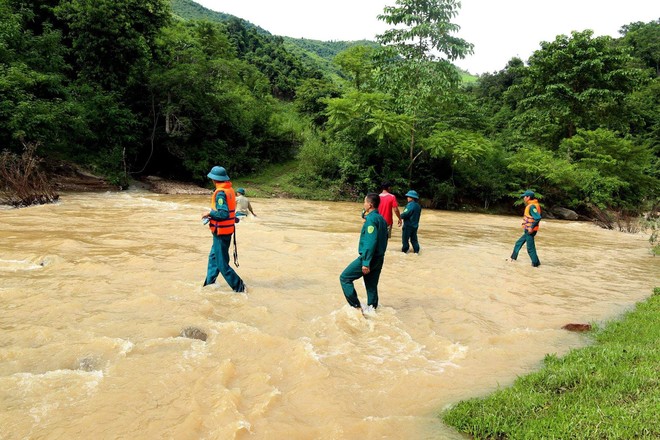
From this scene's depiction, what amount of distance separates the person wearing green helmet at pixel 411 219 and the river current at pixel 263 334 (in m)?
0.41

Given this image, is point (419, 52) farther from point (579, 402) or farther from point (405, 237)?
point (579, 402)

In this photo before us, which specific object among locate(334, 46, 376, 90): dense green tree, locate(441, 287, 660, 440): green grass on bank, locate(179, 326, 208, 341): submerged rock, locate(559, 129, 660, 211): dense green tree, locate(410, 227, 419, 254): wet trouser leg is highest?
locate(334, 46, 376, 90): dense green tree

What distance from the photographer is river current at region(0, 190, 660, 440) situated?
11.6ft

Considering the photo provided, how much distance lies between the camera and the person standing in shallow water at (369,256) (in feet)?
19.3

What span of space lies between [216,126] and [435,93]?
15.2 metres

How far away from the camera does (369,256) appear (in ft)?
19.3

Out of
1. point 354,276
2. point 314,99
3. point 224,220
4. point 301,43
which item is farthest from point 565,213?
point 301,43

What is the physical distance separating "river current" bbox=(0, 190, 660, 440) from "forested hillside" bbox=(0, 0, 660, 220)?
47.7 ft

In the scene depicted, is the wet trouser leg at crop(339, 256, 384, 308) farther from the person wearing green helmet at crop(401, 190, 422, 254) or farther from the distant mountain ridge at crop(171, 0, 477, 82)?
the distant mountain ridge at crop(171, 0, 477, 82)

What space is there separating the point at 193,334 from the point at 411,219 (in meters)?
7.15

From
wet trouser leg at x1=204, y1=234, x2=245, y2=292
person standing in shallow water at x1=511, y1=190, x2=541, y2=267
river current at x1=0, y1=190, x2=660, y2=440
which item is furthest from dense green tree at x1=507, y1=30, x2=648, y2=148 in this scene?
wet trouser leg at x1=204, y1=234, x2=245, y2=292

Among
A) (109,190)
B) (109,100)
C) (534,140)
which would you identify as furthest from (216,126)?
(534,140)

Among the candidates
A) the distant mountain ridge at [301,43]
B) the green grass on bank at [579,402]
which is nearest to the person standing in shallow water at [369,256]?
the green grass on bank at [579,402]

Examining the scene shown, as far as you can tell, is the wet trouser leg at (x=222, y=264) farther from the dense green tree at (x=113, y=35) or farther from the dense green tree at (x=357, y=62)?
the dense green tree at (x=357, y=62)
